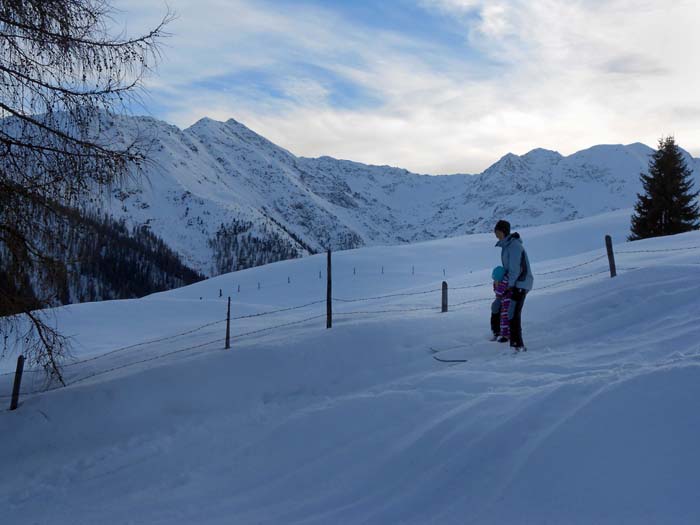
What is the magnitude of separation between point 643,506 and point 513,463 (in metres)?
1.11

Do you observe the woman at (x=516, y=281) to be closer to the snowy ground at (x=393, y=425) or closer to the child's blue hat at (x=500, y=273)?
the child's blue hat at (x=500, y=273)

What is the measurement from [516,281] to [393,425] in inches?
147

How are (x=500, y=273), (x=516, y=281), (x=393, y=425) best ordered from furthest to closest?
(x=500, y=273), (x=516, y=281), (x=393, y=425)

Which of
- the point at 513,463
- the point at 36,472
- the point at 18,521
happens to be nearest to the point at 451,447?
the point at 513,463

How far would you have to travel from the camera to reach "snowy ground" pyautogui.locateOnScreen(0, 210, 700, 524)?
4594mm

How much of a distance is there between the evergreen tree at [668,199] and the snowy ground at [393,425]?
71.4ft

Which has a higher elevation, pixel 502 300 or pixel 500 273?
pixel 500 273

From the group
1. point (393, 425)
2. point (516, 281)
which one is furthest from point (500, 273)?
point (393, 425)

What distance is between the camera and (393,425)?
6.21 meters

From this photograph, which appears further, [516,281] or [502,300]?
[502,300]

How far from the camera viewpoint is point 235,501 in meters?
5.41

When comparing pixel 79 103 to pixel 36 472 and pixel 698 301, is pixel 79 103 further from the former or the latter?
pixel 698 301

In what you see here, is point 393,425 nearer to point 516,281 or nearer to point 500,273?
point 516,281

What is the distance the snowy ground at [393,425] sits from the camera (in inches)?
181
